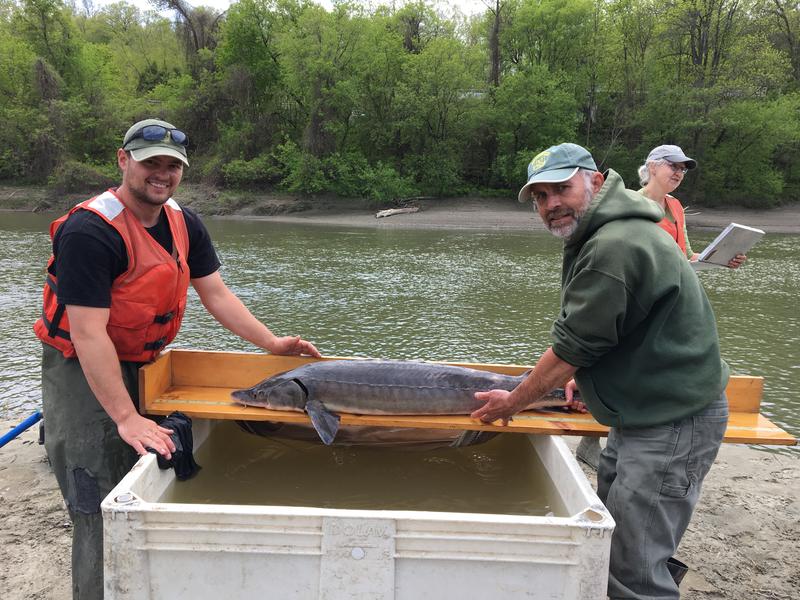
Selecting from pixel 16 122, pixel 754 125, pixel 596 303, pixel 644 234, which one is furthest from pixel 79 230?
pixel 16 122

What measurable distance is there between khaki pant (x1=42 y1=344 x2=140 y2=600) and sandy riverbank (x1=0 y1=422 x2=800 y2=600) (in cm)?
57

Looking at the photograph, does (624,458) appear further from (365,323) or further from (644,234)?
(365,323)

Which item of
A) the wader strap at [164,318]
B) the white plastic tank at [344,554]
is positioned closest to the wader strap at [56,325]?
the wader strap at [164,318]

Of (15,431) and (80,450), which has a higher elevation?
(80,450)

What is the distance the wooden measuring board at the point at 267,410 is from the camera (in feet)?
11.0

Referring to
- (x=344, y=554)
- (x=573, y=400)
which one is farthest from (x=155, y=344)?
(x=573, y=400)

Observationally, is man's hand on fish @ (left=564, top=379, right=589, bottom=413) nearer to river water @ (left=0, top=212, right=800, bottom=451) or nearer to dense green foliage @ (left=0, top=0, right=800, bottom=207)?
river water @ (left=0, top=212, right=800, bottom=451)

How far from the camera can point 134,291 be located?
2992mm

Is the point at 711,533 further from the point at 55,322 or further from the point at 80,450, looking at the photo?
the point at 55,322

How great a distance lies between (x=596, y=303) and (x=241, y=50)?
50.3 metres

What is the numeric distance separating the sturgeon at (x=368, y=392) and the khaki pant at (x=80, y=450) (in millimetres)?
826

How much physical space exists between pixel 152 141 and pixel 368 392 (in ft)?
5.80

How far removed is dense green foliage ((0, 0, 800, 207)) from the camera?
125 feet

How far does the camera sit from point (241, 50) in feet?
154
